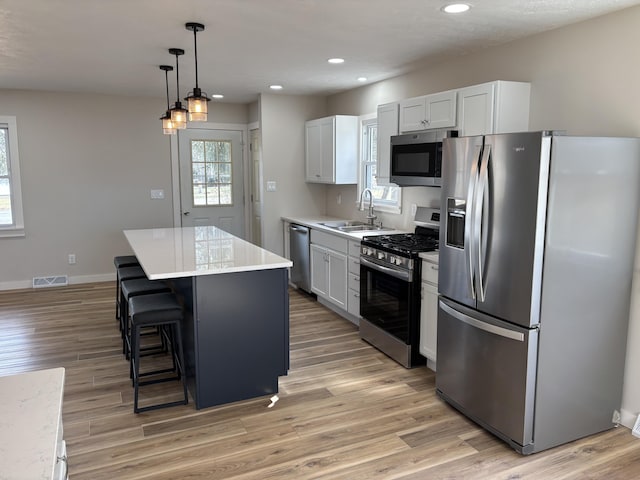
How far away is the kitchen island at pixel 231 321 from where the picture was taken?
10.0ft

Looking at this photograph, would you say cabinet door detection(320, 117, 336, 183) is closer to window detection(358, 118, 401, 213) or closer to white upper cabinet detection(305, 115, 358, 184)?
white upper cabinet detection(305, 115, 358, 184)

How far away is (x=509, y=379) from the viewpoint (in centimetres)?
266

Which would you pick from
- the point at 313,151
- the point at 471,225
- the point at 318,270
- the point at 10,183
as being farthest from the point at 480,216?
the point at 10,183

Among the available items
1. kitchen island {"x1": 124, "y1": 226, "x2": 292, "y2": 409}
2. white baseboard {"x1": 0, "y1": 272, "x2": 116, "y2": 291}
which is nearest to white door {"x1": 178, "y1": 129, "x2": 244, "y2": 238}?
white baseboard {"x1": 0, "y1": 272, "x2": 116, "y2": 291}

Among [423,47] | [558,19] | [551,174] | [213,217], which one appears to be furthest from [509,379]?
[213,217]

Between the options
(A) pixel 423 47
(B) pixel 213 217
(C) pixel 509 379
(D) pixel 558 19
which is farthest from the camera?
(B) pixel 213 217

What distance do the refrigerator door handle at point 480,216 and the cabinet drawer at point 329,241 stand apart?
6.62 feet

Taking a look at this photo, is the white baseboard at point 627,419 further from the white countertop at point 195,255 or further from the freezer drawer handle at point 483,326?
the white countertop at point 195,255

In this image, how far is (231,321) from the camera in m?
3.14

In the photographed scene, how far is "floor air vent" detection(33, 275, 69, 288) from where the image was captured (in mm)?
6152

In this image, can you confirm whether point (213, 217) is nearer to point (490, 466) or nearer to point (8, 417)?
point (490, 466)

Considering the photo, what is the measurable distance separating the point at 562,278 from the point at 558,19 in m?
1.63

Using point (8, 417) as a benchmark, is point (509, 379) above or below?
below

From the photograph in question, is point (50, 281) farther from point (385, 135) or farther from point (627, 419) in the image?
point (627, 419)
